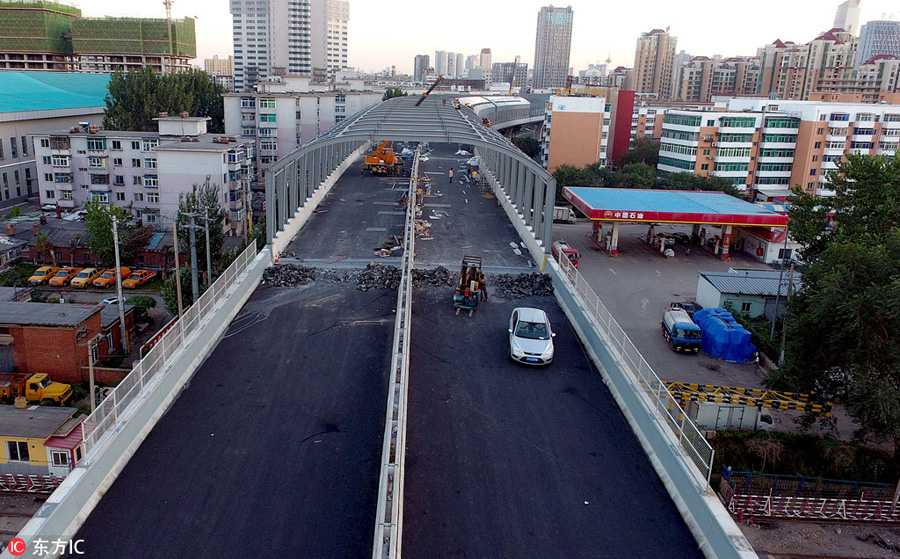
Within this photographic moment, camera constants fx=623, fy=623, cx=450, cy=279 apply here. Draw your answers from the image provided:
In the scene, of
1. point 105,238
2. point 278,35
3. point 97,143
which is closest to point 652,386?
point 105,238

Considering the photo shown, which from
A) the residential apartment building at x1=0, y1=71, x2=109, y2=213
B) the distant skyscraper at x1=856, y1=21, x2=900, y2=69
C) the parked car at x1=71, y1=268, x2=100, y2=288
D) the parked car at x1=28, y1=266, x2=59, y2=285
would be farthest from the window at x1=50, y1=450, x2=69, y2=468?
the distant skyscraper at x1=856, y1=21, x2=900, y2=69

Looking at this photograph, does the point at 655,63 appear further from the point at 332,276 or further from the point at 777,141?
the point at 332,276

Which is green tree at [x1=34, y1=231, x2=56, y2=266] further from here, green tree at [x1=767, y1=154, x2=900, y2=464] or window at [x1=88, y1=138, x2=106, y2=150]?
green tree at [x1=767, y1=154, x2=900, y2=464]

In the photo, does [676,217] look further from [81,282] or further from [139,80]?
[139,80]

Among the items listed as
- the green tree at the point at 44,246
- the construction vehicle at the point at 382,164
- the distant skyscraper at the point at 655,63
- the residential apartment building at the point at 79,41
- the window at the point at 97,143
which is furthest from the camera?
the distant skyscraper at the point at 655,63

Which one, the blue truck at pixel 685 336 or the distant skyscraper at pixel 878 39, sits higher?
the distant skyscraper at pixel 878 39

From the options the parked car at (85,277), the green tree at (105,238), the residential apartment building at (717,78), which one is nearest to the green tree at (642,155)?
the green tree at (105,238)

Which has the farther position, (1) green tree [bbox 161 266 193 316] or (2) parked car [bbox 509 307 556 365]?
(1) green tree [bbox 161 266 193 316]

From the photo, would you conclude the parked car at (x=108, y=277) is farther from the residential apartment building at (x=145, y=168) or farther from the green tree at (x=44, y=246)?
the residential apartment building at (x=145, y=168)
